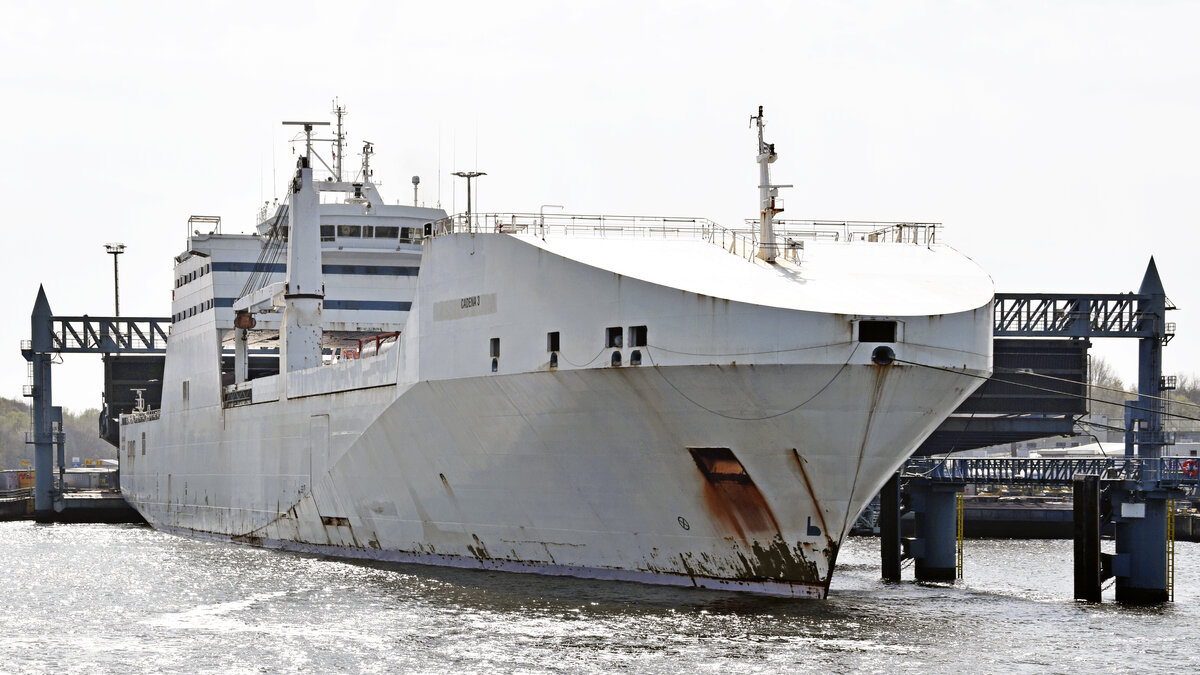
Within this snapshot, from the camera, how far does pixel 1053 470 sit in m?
31.2

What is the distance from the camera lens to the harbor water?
20.7 metres

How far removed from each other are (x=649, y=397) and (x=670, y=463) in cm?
127

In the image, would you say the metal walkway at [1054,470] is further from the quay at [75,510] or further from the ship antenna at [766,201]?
the quay at [75,510]

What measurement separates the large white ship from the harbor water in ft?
3.08

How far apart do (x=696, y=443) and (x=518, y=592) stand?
445 centimetres

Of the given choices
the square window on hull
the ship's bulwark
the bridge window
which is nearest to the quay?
the ship's bulwark

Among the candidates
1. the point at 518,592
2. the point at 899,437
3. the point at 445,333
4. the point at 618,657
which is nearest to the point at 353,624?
the point at 518,592

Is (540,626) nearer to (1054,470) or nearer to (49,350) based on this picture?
(1054,470)

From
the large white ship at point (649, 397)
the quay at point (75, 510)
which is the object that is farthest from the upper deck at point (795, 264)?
the quay at point (75, 510)

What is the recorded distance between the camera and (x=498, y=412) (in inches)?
1104

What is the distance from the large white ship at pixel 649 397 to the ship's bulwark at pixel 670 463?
0.13ft

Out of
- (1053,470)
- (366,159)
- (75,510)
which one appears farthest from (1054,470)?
(75,510)

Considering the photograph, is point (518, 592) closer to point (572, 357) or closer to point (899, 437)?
point (572, 357)

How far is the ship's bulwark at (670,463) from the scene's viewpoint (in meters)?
24.3
